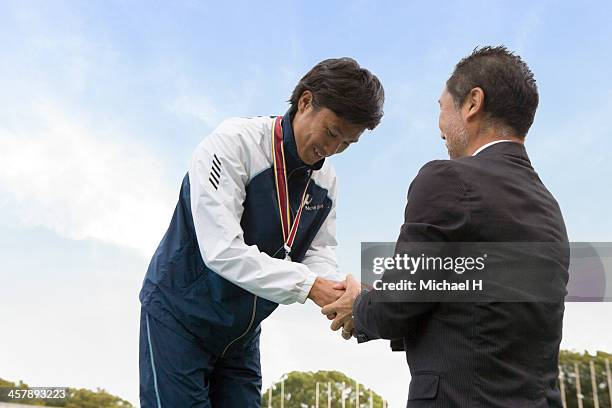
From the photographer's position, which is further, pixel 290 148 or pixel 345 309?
pixel 290 148

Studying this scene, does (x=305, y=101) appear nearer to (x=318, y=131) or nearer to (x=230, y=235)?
(x=318, y=131)

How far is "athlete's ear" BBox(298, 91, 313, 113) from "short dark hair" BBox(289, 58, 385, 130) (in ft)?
0.08

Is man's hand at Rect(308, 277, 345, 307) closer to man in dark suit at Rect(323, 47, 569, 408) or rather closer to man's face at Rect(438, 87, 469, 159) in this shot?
man in dark suit at Rect(323, 47, 569, 408)

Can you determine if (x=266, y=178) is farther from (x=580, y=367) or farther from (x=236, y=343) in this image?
(x=580, y=367)

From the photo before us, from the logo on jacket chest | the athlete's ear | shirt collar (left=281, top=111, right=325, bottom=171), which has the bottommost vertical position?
the logo on jacket chest

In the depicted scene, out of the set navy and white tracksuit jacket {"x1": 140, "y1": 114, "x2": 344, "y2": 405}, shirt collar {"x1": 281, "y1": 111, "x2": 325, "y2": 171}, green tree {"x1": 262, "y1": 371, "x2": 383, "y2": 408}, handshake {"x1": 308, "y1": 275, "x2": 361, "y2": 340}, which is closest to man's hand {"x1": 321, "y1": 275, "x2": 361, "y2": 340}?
handshake {"x1": 308, "y1": 275, "x2": 361, "y2": 340}

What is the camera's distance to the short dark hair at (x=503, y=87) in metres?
1.94

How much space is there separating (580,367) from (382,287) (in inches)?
287

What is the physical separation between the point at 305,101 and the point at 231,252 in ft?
2.72

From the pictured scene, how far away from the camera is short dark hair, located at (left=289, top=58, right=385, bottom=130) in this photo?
2773 millimetres

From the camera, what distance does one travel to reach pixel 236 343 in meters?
2.87

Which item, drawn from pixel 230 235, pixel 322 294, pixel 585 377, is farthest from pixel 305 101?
pixel 585 377

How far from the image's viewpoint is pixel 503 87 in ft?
6.37


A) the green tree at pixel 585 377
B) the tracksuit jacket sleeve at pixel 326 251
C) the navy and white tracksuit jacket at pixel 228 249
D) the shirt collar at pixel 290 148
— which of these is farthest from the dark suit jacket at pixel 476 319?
the green tree at pixel 585 377
